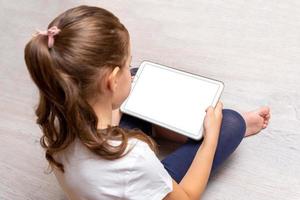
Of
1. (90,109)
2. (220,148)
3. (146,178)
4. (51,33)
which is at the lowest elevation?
(220,148)

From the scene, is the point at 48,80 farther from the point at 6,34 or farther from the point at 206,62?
the point at 6,34

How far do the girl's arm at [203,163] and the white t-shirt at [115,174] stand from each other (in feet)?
0.27

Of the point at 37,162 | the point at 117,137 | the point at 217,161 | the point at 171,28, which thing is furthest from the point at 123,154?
the point at 171,28

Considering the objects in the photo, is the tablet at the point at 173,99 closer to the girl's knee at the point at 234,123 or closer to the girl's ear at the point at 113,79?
the girl's knee at the point at 234,123

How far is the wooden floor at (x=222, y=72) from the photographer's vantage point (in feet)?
3.24

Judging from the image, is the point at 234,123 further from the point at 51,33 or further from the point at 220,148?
the point at 51,33

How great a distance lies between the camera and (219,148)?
0.94 m

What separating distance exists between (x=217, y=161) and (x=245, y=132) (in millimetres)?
100

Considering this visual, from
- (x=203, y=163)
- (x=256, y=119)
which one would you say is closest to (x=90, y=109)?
(x=203, y=163)

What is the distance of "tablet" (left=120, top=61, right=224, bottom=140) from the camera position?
3.16 feet

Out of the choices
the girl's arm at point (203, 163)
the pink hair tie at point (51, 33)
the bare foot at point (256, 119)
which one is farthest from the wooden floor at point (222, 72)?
the pink hair tie at point (51, 33)

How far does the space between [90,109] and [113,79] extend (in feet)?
0.19

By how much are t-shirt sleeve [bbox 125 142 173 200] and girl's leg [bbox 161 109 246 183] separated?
170 millimetres

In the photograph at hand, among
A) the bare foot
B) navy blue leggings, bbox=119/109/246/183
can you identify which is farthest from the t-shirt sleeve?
the bare foot
